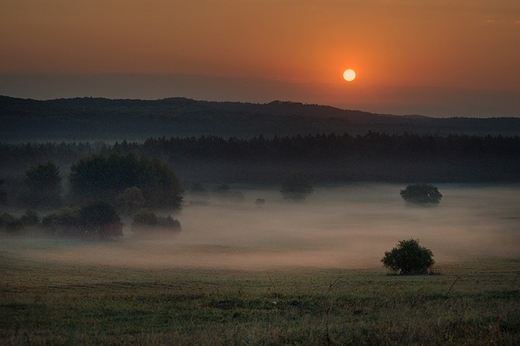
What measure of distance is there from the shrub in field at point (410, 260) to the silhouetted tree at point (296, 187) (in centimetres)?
13576

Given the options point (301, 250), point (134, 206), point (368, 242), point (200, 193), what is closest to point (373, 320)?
point (301, 250)

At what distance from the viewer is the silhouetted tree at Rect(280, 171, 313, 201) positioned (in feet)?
591

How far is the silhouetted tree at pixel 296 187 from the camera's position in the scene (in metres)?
180

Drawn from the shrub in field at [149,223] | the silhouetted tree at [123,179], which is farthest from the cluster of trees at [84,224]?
the silhouetted tree at [123,179]

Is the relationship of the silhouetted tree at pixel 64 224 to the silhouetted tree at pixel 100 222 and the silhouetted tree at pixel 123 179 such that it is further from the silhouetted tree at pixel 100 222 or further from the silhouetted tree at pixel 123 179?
the silhouetted tree at pixel 123 179

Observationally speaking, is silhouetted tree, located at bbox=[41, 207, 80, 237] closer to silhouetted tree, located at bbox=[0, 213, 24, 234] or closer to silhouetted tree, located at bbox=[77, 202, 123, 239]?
silhouetted tree, located at bbox=[77, 202, 123, 239]

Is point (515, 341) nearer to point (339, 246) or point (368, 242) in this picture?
point (339, 246)

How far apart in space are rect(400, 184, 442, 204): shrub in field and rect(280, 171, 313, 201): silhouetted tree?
1280 inches

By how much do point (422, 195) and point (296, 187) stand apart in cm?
3841

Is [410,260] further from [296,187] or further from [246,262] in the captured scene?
[296,187]

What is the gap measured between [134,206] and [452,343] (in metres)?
120

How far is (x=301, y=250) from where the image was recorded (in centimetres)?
8312

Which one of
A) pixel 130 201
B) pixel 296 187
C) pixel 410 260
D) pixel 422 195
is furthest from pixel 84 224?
pixel 422 195

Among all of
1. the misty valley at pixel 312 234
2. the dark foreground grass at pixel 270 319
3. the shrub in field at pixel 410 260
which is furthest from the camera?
the misty valley at pixel 312 234
